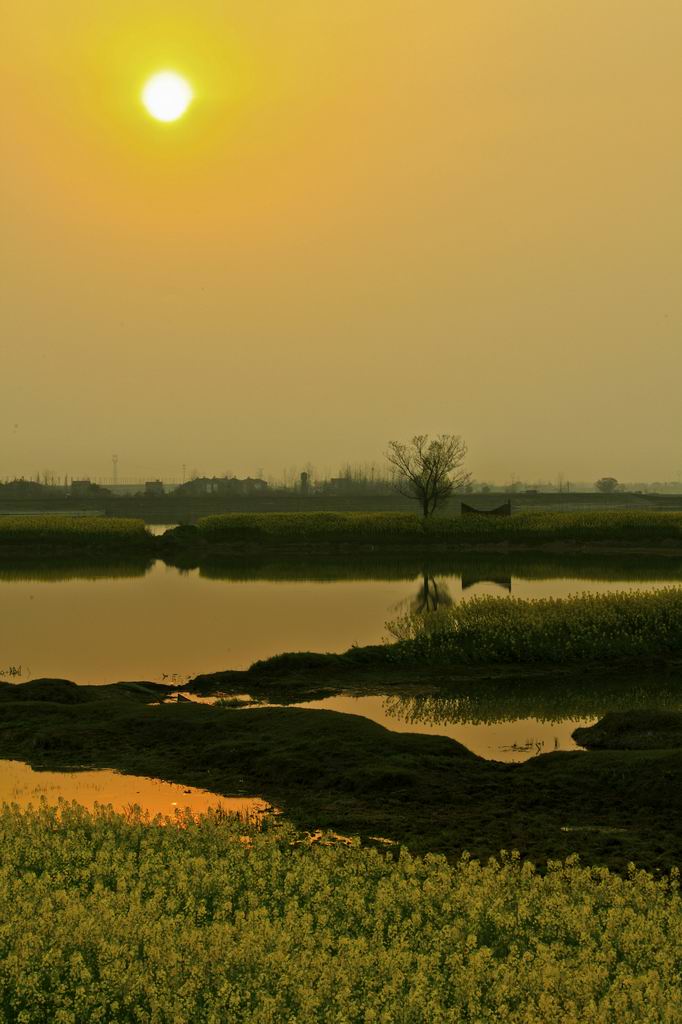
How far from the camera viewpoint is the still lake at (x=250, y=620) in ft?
63.0

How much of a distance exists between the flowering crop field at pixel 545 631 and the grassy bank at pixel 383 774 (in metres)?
8.09

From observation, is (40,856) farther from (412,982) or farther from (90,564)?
(90,564)

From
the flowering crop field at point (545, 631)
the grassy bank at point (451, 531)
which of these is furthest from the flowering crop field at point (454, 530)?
the flowering crop field at point (545, 631)

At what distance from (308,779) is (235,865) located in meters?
4.57

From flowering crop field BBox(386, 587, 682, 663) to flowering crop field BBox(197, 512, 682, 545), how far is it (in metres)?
40.5

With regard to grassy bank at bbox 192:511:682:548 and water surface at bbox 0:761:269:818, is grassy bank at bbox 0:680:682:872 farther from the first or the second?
grassy bank at bbox 192:511:682:548

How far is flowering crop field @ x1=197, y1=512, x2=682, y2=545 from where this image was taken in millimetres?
67562

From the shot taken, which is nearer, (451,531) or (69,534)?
(69,534)

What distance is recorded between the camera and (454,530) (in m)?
69.3

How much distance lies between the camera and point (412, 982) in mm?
6867

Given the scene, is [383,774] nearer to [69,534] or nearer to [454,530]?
[69,534]

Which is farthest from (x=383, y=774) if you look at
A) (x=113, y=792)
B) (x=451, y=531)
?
(x=451, y=531)

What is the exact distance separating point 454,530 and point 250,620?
38.7 m

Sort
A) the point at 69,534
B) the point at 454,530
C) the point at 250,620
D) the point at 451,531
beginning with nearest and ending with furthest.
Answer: the point at 250,620 < the point at 69,534 < the point at 451,531 < the point at 454,530
